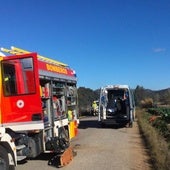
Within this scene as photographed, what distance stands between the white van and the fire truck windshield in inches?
573

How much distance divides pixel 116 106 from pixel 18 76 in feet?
54.2

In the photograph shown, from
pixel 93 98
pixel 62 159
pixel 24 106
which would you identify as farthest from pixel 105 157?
pixel 93 98

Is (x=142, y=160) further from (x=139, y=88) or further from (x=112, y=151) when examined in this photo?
(x=139, y=88)

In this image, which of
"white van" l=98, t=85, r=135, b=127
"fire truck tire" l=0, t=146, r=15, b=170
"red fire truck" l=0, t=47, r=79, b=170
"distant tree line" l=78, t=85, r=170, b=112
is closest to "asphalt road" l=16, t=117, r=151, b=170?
Result: "red fire truck" l=0, t=47, r=79, b=170

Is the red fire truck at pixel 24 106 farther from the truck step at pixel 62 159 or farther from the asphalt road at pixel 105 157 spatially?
the asphalt road at pixel 105 157

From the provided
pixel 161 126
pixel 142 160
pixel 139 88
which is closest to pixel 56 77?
pixel 142 160

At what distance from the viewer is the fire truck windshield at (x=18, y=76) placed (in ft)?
42.0

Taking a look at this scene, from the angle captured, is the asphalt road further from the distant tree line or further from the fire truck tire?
the distant tree line

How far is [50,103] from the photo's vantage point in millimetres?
14469

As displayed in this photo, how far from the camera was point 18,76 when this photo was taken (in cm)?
1285

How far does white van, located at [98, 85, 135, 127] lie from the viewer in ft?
89.9

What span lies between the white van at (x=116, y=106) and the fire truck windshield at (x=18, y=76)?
1455 cm

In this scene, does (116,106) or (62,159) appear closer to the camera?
(62,159)

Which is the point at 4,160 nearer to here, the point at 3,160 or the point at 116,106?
the point at 3,160
